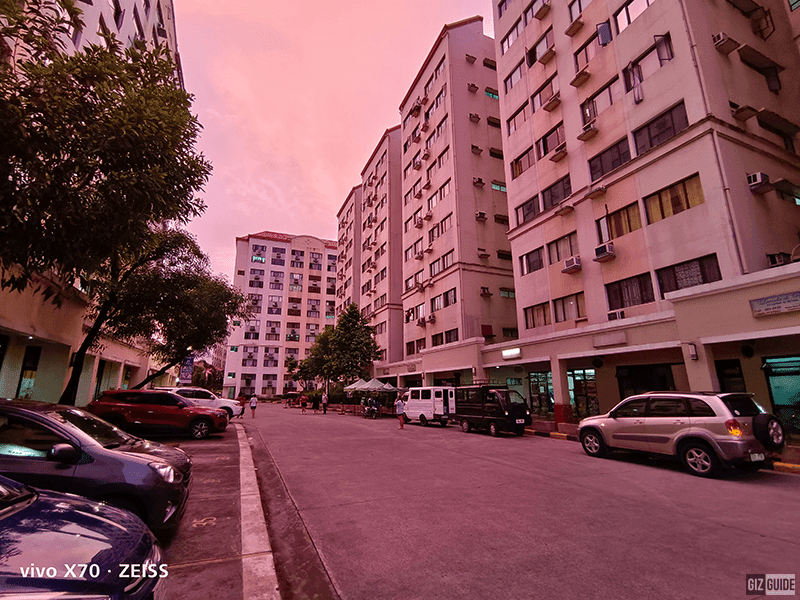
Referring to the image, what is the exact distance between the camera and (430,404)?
2248 centimetres

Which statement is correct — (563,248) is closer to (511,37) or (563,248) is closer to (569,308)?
(569,308)

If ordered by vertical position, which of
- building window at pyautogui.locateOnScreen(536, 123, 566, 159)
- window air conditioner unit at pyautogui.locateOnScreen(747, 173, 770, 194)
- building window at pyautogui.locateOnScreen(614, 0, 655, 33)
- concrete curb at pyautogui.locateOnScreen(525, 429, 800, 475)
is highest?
building window at pyautogui.locateOnScreen(614, 0, 655, 33)

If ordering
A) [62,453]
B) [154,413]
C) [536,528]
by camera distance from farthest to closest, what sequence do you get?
1. [154,413]
2. [536,528]
3. [62,453]

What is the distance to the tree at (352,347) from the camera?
40219mm

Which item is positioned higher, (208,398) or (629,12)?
(629,12)

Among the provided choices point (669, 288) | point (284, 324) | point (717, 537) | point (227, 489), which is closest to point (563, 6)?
point (669, 288)

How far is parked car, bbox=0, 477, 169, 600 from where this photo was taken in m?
1.94

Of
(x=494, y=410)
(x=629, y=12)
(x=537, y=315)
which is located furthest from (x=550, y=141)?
(x=494, y=410)

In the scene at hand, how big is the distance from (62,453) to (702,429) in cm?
1159

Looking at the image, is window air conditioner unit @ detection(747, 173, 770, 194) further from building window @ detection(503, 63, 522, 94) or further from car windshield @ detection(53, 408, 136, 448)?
car windshield @ detection(53, 408, 136, 448)

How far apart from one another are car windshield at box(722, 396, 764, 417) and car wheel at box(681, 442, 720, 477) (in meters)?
1.01

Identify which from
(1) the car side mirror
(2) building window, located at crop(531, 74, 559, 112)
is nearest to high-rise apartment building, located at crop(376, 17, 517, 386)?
(2) building window, located at crop(531, 74, 559, 112)

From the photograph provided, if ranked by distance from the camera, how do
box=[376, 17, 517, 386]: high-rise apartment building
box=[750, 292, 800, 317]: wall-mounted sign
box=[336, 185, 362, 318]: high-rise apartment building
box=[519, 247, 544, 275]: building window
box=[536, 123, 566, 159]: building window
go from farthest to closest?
box=[336, 185, 362, 318]: high-rise apartment building < box=[376, 17, 517, 386]: high-rise apartment building < box=[519, 247, 544, 275]: building window < box=[536, 123, 566, 159]: building window < box=[750, 292, 800, 317]: wall-mounted sign

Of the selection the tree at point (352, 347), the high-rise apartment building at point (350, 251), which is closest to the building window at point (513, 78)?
the tree at point (352, 347)
